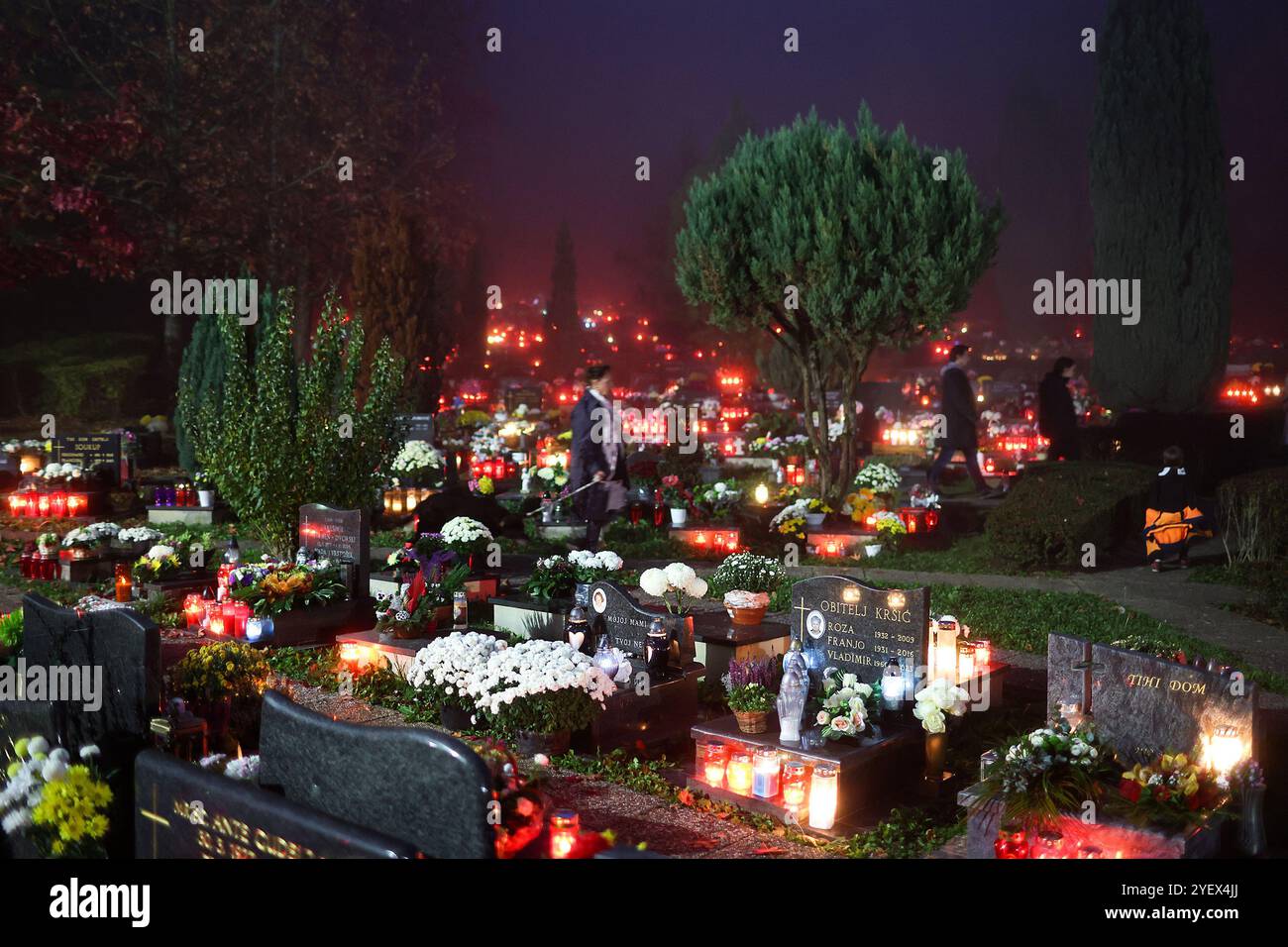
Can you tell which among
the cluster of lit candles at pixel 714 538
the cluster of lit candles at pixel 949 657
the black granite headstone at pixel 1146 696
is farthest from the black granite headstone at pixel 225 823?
the cluster of lit candles at pixel 714 538

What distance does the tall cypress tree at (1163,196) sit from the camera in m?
23.5

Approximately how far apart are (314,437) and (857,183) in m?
8.38

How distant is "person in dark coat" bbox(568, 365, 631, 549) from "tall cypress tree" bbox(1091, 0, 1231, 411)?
51.5 feet

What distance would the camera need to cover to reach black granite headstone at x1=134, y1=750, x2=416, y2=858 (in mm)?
3246

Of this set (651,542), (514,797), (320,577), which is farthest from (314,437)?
(514,797)

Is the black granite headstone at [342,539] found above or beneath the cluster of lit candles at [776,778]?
above

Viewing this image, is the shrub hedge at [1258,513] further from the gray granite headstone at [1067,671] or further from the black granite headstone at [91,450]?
the black granite headstone at [91,450]

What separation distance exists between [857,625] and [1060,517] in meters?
6.71

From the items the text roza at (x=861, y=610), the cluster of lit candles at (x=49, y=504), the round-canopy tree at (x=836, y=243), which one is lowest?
the cluster of lit candles at (x=49, y=504)

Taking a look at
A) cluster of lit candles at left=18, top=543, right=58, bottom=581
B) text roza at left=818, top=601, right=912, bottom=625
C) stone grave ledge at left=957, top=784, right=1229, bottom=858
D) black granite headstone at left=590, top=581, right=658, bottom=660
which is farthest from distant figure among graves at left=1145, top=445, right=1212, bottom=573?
cluster of lit candles at left=18, top=543, right=58, bottom=581

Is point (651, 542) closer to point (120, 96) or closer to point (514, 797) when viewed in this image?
point (514, 797)

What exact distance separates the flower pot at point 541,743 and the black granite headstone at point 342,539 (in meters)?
4.26

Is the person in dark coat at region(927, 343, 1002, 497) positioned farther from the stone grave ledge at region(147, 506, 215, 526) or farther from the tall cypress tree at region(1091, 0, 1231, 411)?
the stone grave ledge at region(147, 506, 215, 526)

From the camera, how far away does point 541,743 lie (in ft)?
22.6
